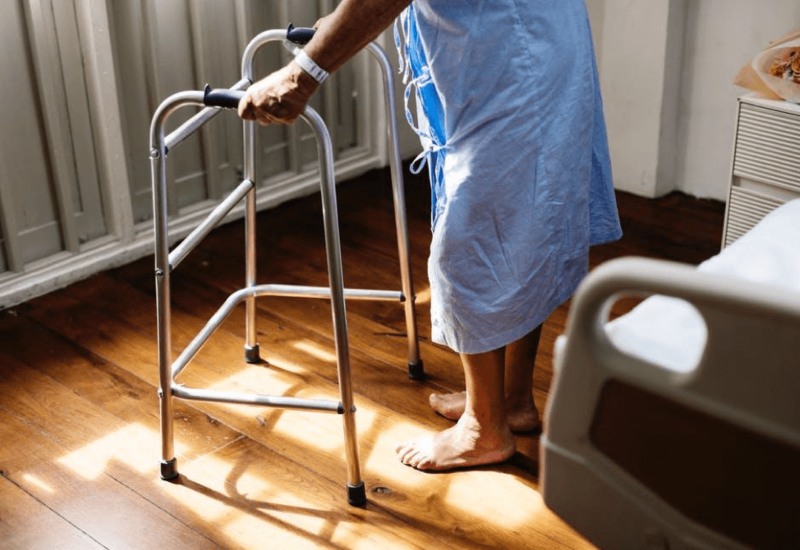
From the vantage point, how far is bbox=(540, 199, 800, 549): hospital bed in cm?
89

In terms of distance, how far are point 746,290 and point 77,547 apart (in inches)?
51.3

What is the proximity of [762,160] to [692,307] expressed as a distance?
143 cm

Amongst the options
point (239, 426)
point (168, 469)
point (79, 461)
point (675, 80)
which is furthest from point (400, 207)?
point (675, 80)

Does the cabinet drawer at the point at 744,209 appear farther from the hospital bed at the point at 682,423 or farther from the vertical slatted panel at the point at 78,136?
the vertical slatted panel at the point at 78,136

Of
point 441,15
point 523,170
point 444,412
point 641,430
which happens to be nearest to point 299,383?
point 444,412

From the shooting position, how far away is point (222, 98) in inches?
61.9

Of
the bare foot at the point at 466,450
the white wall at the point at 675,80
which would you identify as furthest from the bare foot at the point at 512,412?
the white wall at the point at 675,80

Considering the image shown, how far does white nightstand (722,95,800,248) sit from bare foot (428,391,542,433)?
33.9 inches

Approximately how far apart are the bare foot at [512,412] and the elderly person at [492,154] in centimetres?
10

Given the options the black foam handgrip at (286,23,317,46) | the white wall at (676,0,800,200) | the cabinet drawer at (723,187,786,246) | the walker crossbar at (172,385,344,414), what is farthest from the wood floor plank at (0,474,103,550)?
the white wall at (676,0,800,200)

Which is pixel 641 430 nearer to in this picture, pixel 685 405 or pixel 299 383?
pixel 685 405

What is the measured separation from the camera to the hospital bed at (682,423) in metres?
0.89

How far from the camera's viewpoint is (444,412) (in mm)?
2109

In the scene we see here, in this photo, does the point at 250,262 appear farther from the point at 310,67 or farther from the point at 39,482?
the point at 310,67
